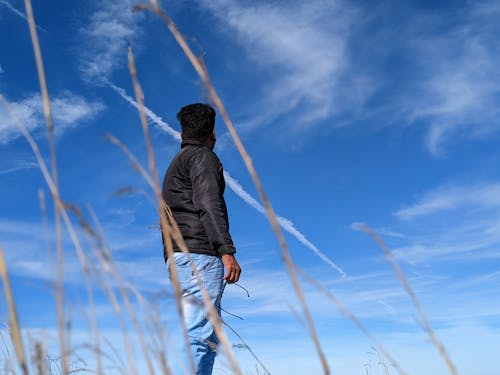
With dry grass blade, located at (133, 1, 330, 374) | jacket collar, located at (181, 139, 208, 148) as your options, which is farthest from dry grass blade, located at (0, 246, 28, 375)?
jacket collar, located at (181, 139, 208, 148)

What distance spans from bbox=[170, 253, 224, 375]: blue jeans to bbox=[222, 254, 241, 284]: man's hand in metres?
0.14

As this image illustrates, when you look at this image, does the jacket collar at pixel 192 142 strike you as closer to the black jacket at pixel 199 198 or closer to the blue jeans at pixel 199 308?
the black jacket at pixel 199 198

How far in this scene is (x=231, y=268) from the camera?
4.56 meters

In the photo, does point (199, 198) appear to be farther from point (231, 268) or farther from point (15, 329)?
point (15, 329)

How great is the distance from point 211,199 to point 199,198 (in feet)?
0.40

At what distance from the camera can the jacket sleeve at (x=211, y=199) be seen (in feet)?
15.2

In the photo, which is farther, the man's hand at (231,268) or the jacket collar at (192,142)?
the jacket collar at (192,142)

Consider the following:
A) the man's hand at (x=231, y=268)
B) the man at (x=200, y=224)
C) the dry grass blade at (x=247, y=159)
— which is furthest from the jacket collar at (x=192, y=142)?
the dry grass blade at (x=247, y=159)

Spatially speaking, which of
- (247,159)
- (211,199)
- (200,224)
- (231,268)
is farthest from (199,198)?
(247,159)

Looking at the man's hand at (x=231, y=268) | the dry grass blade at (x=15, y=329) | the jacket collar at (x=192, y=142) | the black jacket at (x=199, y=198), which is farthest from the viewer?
the jacket collar at (x=192, y=142)

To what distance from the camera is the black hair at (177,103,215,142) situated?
5.33 meters

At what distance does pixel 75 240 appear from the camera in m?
2.30

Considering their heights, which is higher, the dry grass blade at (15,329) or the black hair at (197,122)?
the black hair at (197,122)

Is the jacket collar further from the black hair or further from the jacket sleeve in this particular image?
the jacket sleeve
